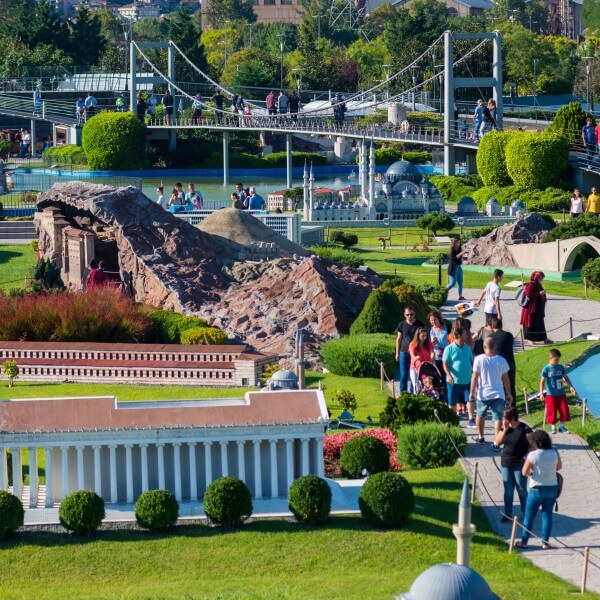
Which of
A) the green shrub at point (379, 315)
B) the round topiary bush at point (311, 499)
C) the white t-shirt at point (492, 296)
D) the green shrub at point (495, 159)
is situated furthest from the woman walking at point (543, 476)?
the green shrub at point (495, 159)

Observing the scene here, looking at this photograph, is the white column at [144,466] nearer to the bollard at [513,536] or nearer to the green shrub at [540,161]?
the bollard at [513,536]

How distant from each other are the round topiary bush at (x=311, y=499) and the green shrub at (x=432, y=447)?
2.41m

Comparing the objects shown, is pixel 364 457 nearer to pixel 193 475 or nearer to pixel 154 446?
pixel 193 475

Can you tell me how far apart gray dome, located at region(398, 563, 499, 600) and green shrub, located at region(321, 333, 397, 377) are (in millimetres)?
13676

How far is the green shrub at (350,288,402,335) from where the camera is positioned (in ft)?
90.1

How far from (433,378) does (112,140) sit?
53592 millimetres

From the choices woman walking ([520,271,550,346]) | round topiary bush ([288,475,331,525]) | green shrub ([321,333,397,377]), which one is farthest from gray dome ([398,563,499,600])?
woman walking ([520,271,550,346])

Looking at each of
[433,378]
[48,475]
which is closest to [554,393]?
[433,378]

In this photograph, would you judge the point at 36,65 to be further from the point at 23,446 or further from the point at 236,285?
the point at 23,446

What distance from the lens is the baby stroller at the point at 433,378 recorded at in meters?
21.6

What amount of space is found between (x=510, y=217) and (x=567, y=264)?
45.8ft

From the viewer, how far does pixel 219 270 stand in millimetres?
32062

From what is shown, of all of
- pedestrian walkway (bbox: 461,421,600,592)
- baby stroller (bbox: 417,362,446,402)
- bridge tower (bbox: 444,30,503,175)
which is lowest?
pedestrian walkway (bbox: 461,421,600,592)

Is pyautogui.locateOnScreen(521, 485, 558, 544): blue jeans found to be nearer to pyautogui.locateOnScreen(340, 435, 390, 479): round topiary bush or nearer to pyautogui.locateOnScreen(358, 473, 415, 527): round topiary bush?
pyautogui.locateOnScreen(358, 473, 415, 527): round topiary bush
